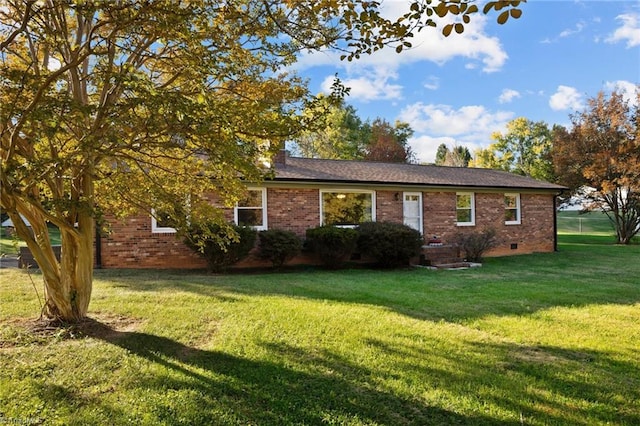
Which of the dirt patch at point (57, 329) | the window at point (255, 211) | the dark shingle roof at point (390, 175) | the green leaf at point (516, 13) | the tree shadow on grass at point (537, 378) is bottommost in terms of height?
the tree shadow on grass at point (537, 378)

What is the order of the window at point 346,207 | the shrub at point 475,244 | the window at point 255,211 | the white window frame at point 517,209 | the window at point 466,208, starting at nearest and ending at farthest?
the window at point 255,211 → the window at point 346,207 → the shrub at point 475,244 → the window at point 466,208 → the white window frame at point 517,209

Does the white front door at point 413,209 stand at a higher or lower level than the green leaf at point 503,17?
lower

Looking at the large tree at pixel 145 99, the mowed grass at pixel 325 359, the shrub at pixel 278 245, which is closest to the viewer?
the mowed grass at pixel 325 359

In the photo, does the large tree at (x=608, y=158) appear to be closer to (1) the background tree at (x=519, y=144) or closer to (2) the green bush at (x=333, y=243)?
(2) the green bush at (x=333, y=243)

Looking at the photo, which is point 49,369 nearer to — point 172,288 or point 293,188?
point 172,288

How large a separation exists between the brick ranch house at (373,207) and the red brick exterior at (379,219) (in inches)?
1.1

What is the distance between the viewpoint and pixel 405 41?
12.3ft

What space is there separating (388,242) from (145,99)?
9637mm

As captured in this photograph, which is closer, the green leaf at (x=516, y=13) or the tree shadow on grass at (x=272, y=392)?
the green leaf at (x=516, y=13)

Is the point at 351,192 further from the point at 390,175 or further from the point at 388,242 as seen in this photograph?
the point at 388,242

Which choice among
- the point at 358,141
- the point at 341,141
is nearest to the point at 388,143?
the point at 341,141

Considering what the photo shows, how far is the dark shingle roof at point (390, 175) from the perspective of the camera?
13.7 m

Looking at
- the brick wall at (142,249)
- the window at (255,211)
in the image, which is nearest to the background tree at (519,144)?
the window at (255,211)

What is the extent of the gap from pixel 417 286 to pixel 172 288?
535cm
